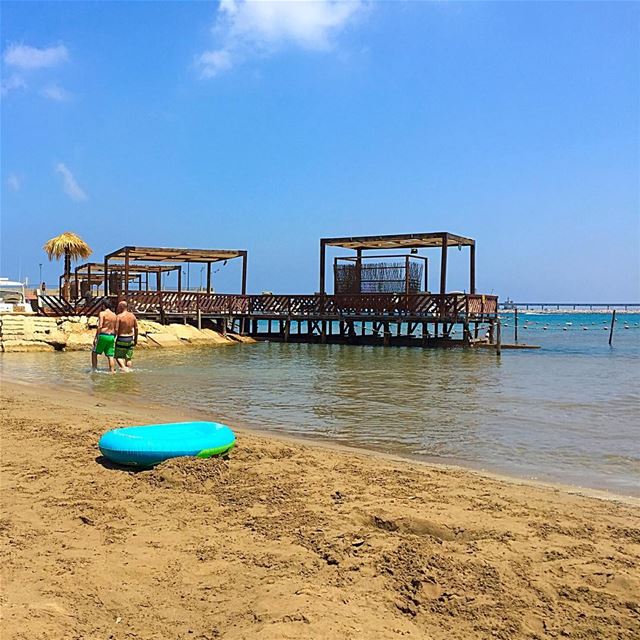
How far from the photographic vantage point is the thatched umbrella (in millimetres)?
31391

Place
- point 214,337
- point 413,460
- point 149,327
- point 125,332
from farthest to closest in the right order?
1. point 214,337
2. point 149,327
3. point 125,332
4. point 413,460

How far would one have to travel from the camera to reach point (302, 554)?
3906 mm

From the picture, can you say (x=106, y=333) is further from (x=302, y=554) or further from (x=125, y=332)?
(x=302, y=554)

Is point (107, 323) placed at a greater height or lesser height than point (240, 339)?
greater

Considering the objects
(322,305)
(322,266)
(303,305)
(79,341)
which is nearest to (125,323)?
(79,341)

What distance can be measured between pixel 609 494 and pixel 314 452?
9.53ft

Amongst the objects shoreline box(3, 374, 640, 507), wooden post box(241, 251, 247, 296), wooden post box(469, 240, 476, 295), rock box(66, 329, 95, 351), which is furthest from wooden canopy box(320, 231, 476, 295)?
shoreline box(3, 374, 640, 507)

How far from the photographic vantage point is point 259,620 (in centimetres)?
309

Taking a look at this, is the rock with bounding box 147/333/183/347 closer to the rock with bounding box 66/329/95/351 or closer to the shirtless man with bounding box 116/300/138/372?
the rock with bounding box 66/329/95/351

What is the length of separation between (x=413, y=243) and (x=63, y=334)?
575 inches

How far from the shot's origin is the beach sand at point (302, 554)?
3.09m

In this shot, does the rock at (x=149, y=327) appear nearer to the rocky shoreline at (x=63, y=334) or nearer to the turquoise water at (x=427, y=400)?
the rocky shoreline at (x=63, y=334)

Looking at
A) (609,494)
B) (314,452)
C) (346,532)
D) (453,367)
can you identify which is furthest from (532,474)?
(453,367)

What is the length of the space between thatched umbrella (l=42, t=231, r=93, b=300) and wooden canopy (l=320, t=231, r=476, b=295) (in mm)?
12322
